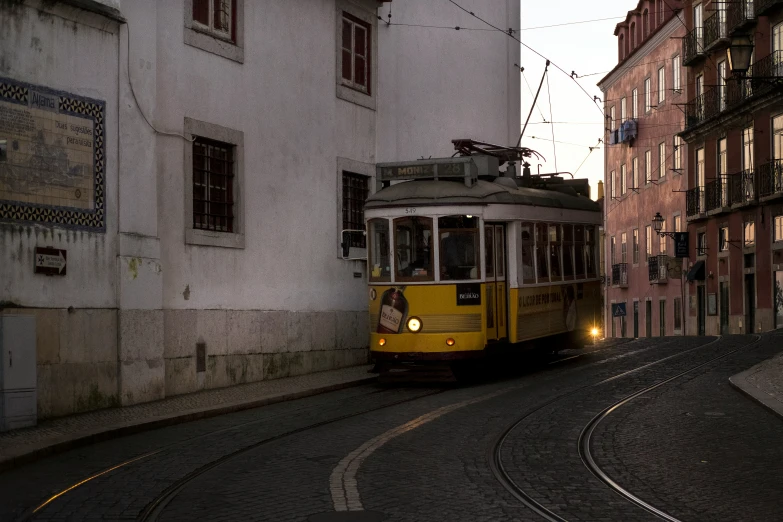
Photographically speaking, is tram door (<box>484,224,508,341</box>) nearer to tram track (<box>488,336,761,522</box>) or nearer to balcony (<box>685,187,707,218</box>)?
tram track (<box>488,336,761,522</box>)

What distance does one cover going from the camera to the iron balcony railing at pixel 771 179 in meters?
36.5

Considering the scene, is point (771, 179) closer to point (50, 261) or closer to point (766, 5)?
point (766, 5)

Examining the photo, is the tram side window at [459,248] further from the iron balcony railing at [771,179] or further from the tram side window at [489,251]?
the iron balcony railing at [771,179]

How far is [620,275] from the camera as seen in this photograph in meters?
56.8

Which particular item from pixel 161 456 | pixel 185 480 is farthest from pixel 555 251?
pixel 185 480

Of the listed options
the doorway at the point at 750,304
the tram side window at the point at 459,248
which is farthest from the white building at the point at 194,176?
the doorway at the point at 750,304

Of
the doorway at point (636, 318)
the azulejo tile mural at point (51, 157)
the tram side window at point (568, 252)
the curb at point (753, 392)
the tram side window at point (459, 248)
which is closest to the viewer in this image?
the curb at point (753, 392)

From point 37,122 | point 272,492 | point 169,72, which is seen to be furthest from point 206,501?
point 169,72

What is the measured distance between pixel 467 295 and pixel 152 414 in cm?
513

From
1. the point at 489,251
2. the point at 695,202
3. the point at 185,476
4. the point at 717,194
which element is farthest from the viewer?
the point at 695,202

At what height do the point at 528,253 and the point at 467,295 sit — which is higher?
the point at 528,253

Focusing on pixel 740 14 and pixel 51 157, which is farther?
pixel 740 14

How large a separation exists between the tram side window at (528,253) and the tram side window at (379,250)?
2126mm

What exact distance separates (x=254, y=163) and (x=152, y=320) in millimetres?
3954
